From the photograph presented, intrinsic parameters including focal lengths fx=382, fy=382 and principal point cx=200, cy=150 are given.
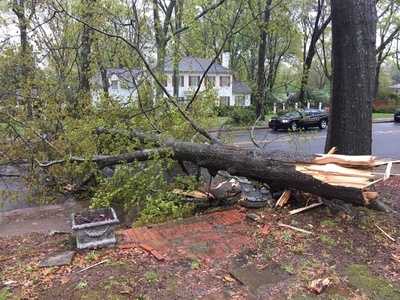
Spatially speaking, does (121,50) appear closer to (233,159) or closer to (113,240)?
(233,159)

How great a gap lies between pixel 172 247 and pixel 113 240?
591 millimetres

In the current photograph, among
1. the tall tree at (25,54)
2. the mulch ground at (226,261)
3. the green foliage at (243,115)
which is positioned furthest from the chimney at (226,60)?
the mulch ground at (226,261)

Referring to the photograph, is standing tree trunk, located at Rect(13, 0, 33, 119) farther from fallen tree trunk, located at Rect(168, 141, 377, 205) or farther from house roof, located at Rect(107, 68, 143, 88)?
fallen tree trunk, located at Rect(168, 141, 377, 205)

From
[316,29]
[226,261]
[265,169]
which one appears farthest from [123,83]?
[316,29]

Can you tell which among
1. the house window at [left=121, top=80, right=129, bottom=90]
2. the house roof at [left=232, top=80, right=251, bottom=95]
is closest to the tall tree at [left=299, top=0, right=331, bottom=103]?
the house roof at [left=232, top=80, right=251, bottom=95]

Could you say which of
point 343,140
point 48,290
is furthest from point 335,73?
point 48,290

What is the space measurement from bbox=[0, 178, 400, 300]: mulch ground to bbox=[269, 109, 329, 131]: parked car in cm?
1510

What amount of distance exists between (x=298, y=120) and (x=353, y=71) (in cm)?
1521

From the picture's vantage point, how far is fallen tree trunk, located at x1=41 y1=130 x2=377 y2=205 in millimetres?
3809

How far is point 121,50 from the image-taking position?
26.2ft

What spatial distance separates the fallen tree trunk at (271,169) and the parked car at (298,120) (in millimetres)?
14096

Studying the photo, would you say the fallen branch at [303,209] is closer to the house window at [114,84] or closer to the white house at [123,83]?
A: the white house at [123,83]

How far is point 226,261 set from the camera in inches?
132

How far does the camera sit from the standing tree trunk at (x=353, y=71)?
4.64 meters
